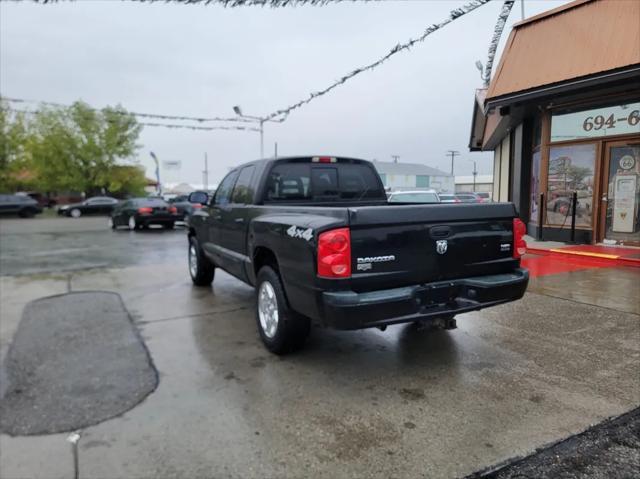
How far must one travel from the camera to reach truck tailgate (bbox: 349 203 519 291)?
3.44m

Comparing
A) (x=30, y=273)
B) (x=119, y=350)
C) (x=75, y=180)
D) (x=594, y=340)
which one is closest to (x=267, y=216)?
(x=119, y=350)

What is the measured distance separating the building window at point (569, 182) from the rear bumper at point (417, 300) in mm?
7566

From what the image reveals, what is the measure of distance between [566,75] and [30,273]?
→ 1116 centimetres

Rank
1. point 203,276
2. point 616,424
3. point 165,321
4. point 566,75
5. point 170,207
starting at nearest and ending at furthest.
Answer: point 616,424, point 165,321, point 203,276, point 566,75, point 170,207

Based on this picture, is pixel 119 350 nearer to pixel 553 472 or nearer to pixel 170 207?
pixel 553 472

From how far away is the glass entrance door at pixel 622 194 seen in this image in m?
9.52

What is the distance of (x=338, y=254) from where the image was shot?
3375 mm

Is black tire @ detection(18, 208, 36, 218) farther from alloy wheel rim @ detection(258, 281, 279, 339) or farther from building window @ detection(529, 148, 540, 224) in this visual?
alloy wheel rim @ detection(258, 281, 279, 339)

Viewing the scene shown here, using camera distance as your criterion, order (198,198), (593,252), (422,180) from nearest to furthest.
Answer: (198,198) → (593,252) → (422,180)

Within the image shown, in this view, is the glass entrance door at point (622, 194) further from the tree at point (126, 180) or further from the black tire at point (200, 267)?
the tree at point (126, 180)

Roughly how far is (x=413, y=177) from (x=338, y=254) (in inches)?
2887

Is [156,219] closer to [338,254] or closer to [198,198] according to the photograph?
[198,198]

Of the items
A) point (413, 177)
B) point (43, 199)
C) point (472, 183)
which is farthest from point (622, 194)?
point (472, 183)

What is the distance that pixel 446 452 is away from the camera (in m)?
2.80
